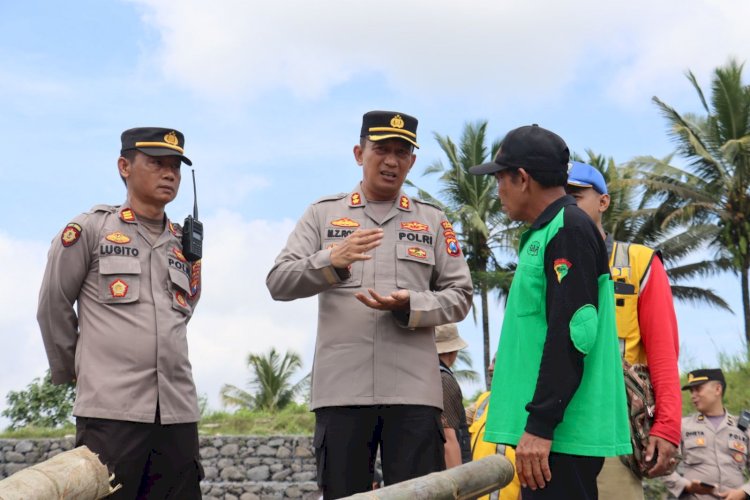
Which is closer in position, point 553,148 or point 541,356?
point 541,356

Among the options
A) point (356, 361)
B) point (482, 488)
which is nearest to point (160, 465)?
point (356, 361)

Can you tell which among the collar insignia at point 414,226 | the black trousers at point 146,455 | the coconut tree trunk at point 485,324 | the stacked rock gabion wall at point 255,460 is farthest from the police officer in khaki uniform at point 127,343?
the coconut tree trunk at point 485,324

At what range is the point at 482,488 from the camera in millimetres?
3916

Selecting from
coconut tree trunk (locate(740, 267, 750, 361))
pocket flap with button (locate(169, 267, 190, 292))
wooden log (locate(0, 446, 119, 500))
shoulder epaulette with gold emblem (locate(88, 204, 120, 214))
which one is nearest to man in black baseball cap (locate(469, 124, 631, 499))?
wooden log (locate(0, 446, 119, 500))

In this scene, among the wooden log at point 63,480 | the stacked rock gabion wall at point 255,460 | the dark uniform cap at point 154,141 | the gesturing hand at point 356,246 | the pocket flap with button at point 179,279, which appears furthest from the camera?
the stacked rock gabion wall at point 255,460

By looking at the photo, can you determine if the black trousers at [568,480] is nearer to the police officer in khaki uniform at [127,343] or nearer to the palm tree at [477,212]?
the police officer in khaki uniform at [127,343]

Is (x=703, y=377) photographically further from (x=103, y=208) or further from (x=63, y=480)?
(x=63, y=480)

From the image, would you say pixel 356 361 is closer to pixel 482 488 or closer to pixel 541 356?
pixel 482 488

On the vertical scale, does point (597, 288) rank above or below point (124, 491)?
above

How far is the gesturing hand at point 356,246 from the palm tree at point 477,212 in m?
31.3

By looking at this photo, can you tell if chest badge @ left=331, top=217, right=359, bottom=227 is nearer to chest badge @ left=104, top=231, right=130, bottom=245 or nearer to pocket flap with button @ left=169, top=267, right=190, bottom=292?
pocket flap with button @ left=169, top=267, right=190, bottom=292

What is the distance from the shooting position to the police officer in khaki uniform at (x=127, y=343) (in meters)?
4.32

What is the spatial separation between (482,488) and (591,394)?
994mm

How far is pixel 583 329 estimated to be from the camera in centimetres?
301
